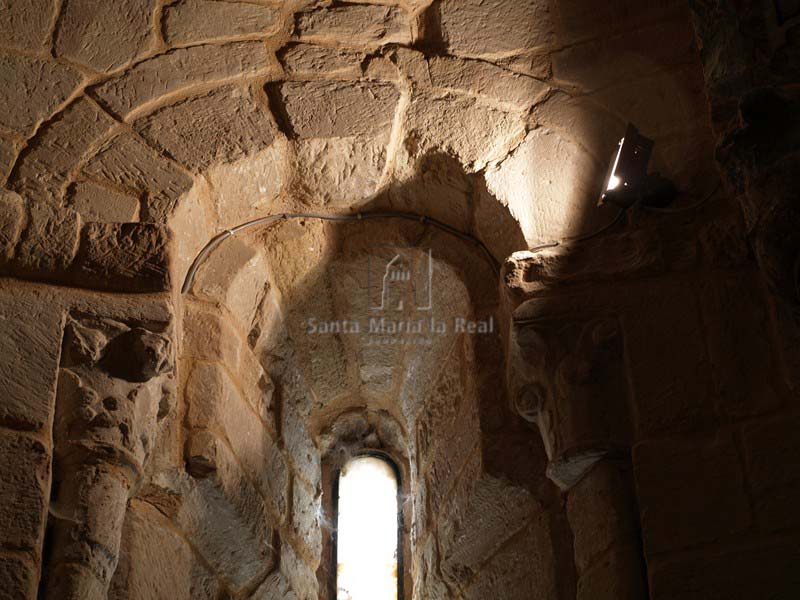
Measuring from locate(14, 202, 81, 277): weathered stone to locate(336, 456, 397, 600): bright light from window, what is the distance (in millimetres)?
1761

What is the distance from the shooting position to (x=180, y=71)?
315 centimetres

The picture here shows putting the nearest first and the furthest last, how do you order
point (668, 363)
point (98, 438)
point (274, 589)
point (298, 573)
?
1. point (98, 438)
2. point (668, 363)
3. point (274, 589)
4. point (298, 573)

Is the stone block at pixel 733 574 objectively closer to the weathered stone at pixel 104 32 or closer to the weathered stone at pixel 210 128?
the weathered stone at pixel 210 128

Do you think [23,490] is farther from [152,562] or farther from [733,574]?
[733,574]

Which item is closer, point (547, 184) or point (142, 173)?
point (142, 173)

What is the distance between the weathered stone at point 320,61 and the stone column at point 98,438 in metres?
1.07

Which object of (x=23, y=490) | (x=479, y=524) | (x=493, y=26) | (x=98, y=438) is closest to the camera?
(x=23, y=490)

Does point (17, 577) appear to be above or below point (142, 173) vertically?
below

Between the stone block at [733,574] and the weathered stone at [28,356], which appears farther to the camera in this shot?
the weathered stone at [28,356]

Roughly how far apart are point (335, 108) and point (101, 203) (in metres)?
0.77

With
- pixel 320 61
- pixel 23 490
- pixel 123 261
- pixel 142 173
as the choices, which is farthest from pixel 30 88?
pixel 23 490

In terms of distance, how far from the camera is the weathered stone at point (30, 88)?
2967mm

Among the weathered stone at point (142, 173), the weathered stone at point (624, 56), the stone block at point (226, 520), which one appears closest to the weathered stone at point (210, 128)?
the weathered stone at point (142, 173)

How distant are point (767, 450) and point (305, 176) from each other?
160 centimetres
